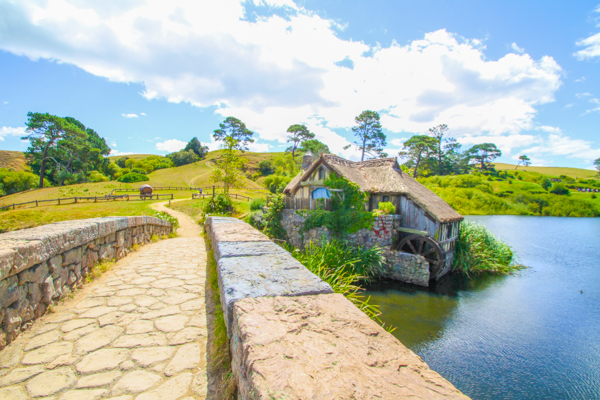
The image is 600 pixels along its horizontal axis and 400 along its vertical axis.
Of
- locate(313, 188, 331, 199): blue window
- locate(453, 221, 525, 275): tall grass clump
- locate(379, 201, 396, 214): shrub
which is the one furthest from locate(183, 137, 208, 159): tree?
locate(453, 221, 525, 275): tall grass clump

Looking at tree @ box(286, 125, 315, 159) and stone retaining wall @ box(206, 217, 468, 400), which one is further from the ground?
tree @ box(286, 125, 315, 159)

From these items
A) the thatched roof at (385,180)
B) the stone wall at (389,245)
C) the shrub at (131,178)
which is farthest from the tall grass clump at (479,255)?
the shrub at (131,178)

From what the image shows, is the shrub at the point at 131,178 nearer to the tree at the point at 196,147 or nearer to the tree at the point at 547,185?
the tree at the point at 196,147

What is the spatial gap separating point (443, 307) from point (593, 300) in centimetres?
624

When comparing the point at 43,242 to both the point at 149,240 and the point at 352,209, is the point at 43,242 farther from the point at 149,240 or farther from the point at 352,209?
the point at 352,209

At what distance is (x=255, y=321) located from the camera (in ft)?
4.93

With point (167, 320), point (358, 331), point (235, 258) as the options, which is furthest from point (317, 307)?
point (167, 320)

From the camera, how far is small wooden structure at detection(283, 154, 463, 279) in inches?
468

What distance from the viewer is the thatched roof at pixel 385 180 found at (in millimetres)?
12292

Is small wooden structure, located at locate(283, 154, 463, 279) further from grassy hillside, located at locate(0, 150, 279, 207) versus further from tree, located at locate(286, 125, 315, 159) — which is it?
tree, located at locate(286, 125, 315, 159)

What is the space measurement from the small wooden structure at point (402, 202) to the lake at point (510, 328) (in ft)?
5.95

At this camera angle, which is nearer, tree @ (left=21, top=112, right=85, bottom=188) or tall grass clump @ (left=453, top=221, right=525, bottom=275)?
tall grass clump @ (left=453, top=221, right=525, bottom=275)

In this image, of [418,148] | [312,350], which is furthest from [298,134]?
[312,350]

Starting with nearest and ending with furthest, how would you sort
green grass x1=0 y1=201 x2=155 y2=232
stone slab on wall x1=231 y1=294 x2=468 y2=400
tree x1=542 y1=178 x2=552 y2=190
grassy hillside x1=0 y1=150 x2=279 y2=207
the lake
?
stone slab on wall x1=231 y1=294 x2=468 y2=400 < the lake < green grass x1=0 y1=201 x2=155 y2=232 < grassy hillside x1=0 y1=150 x2=279 y2=207 < tree x1=542 y1=178 x2=552 y2=190
